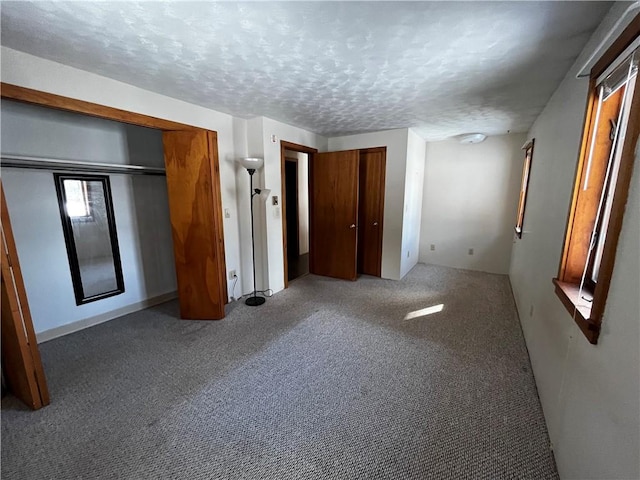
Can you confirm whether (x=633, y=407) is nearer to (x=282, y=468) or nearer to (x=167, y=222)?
(x=282, y=468)

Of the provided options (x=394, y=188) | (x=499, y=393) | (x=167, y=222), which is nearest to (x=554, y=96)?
(x=394, y=188)

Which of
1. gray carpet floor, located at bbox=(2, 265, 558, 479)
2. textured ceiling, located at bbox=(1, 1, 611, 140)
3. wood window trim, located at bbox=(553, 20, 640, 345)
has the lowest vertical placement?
gray carpet floor, located at bbox=(2, 265, 558, 479)

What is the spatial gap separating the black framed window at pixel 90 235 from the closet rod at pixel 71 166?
0.32 feet

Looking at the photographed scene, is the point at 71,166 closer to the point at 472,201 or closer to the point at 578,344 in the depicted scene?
the point at 578,344

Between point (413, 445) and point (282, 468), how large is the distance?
73cm

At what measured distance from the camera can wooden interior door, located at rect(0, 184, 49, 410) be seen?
5.13 ft

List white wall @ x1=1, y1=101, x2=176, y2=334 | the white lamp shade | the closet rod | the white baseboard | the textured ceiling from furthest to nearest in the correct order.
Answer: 1. the white lamp shade
2. the white baseboard
3. white wall @ x1=1, y1=101, x2=176, y2=334
4. the closet rod
5. the textured ceiling

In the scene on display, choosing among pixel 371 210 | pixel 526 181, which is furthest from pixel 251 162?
pixel 526 181

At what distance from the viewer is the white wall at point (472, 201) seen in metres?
4.24

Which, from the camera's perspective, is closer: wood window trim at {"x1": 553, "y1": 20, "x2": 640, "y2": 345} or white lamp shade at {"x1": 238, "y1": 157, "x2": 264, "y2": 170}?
wood window trim at {"x1": 553, "y1": 20, "x2": 640, "y2": 345}

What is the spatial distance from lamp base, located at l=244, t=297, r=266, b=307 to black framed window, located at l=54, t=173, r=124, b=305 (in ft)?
4.64

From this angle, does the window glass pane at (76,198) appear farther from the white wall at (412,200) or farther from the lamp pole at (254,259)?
the white wall at (412,200)

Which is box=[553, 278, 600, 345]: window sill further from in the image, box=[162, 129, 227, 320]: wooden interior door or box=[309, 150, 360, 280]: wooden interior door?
box=[162, 129, 227, 320]: wooden interior door

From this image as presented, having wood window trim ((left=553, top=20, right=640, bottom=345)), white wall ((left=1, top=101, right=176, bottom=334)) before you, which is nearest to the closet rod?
white wall ((left=1, top=101, right=176, bottom=334))
